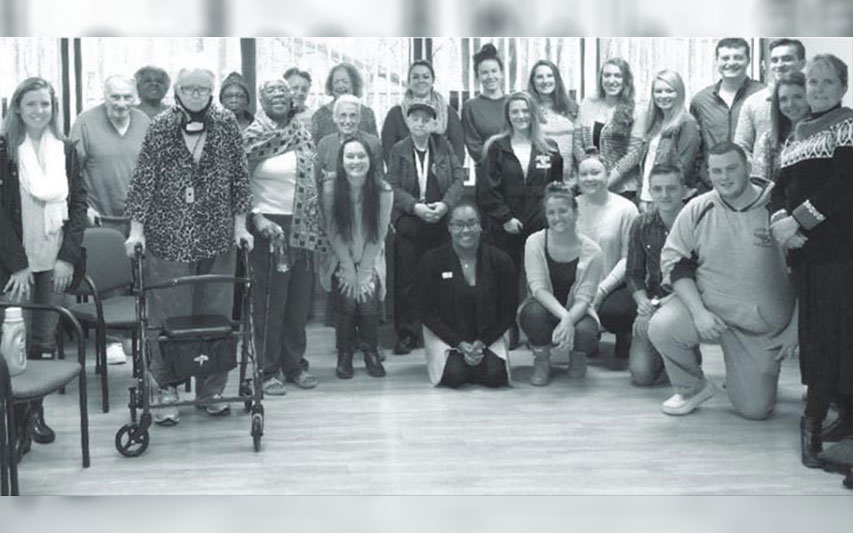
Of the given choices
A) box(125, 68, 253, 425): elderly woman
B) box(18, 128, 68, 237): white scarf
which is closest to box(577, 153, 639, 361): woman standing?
box(125, 68, 253, 425): elderly woman

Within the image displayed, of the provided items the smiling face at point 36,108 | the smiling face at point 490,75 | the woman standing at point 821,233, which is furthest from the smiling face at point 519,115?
the smiling face at point 36,108

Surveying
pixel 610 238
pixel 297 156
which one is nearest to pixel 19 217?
pixel 297 156

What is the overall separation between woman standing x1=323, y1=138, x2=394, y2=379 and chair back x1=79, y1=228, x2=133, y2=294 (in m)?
0.82

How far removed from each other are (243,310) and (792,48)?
2.02 metres

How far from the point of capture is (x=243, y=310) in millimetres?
4461

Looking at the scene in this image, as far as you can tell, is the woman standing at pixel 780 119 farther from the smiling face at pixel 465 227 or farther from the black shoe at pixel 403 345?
the black shoe at pixel 403 345

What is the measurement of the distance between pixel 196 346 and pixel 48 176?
29.1 inches

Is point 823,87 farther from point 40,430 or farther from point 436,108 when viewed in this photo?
point 40,430

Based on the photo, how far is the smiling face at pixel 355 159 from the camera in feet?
17.2

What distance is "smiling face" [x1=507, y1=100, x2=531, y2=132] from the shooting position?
18.5 feet

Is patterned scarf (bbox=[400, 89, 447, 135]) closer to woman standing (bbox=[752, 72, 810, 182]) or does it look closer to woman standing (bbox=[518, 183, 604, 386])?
woman standing (bbox=[518, 183, 604, 386])

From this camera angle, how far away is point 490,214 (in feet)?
18.9

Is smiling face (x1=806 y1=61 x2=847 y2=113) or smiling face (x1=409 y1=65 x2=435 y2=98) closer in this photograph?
smiling face (x1=806 y1=61 x2=847 y2=113)

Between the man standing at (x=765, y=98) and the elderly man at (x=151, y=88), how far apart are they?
6.79 ft
